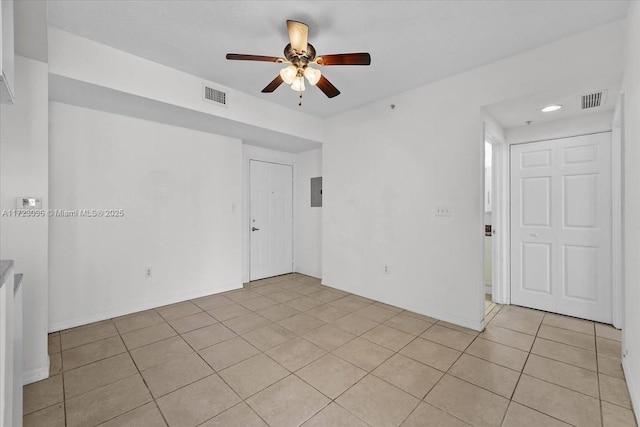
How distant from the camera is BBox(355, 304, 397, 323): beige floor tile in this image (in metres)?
3.13

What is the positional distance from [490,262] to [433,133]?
213 cm

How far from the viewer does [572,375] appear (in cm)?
207

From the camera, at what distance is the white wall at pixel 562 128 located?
116 inches

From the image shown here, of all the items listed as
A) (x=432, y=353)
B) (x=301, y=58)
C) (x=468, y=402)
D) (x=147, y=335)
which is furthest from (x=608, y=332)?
(x=147, y=335)

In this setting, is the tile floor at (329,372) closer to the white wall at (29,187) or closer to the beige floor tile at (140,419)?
the beige floor tile at (140,419)

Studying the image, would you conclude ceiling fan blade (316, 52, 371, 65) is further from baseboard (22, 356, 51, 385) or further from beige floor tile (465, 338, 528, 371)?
baseboard (22, 356, 51, 385)

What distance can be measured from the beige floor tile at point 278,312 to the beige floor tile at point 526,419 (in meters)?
2.15

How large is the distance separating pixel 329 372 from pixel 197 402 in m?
0.94

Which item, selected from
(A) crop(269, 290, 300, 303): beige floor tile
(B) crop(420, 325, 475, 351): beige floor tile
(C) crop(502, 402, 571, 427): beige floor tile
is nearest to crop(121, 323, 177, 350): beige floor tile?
(A) crop(269, 290, 300, 303): beige floor tile

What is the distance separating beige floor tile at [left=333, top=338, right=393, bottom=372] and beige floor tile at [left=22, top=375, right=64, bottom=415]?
2005 mm

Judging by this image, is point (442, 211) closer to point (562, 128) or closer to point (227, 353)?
point (562, 128)

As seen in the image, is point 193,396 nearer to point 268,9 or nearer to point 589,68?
point 268,9

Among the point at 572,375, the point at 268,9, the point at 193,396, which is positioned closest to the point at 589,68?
the point at 572,375

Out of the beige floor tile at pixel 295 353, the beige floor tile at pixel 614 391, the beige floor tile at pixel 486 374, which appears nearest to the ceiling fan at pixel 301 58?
the beige floor tile at pixel 295 353
